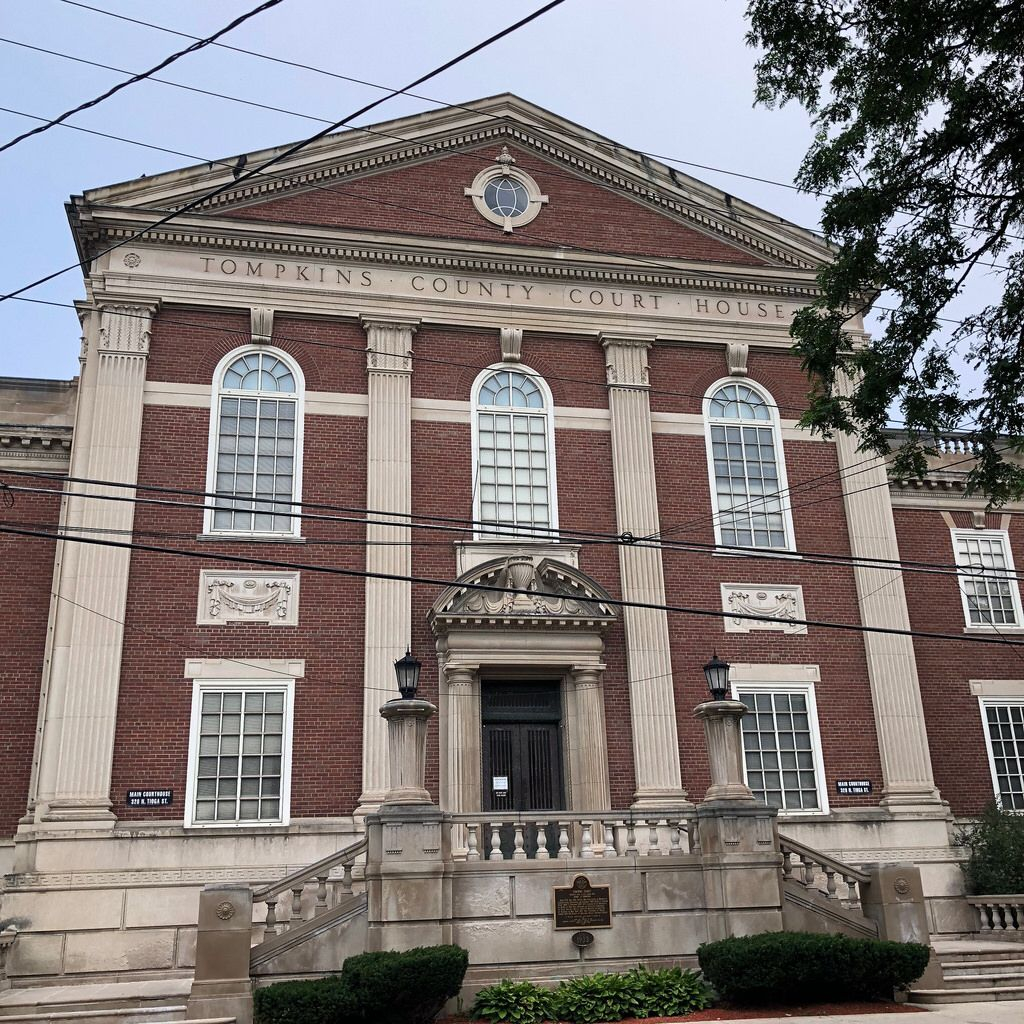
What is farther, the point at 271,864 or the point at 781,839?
the point at 271,864

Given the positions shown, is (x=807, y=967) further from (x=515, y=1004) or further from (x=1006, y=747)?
(x=1006, y=747)

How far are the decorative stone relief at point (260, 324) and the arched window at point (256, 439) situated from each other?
0.76ft

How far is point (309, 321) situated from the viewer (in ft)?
69.9

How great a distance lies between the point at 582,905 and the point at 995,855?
8963 millimetres

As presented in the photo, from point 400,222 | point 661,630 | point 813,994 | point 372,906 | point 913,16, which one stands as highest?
point 400,222

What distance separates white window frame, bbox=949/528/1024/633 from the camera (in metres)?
23.8

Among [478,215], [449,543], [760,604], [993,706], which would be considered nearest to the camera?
[449,543]

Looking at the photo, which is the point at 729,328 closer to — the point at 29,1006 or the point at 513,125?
the point at 513,125

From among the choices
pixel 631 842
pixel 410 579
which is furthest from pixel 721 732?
pixel 410 579

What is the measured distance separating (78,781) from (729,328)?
1504 centimetres

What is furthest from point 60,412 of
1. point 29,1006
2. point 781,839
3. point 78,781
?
point 781,839

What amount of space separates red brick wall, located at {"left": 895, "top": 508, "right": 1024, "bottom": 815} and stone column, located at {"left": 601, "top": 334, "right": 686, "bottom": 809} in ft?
19.8

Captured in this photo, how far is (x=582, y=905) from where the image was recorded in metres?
15.0

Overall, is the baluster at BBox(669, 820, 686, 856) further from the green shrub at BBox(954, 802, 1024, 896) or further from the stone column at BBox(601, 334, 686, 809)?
the green shrub at BBox(954, 802, 1024, 896)
